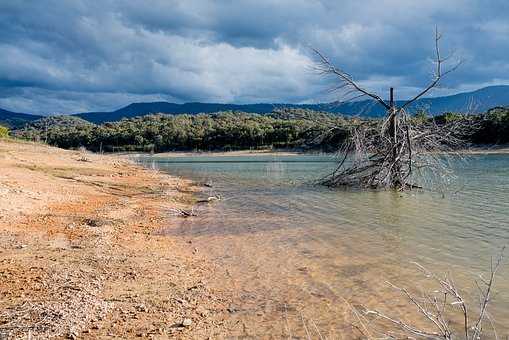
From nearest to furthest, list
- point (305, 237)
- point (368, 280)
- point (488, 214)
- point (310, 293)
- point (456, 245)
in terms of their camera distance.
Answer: point (310, 293) → point (368, 280) → point (456, 245) → point (305, 237) → point (488, 214)

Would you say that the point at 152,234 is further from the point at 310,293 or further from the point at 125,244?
the point at 310,293

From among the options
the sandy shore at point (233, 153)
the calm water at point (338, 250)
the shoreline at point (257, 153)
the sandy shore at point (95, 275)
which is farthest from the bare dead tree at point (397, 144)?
the sandy shore at point (233, 153)

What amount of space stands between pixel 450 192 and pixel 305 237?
10611 mm

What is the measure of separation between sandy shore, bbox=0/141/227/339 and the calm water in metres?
0.67

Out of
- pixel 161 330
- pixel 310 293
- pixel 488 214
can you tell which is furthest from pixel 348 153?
pixel 161 330

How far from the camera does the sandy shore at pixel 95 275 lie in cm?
555

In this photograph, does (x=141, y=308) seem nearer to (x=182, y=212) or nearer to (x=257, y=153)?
(x=182, y=212)

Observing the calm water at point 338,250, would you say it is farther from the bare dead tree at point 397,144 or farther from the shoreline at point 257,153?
the shoreline at point 257,153

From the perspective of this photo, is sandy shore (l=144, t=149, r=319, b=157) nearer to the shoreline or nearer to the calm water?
the shoreline

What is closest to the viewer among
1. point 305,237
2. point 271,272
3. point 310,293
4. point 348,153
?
point 310,293

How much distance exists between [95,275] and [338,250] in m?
5.04

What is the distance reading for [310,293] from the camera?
711 centimetres

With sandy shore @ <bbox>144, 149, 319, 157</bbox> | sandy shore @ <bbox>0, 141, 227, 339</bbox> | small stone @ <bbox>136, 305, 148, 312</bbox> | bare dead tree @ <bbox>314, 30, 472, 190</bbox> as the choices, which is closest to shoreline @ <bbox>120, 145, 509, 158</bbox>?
sandy shore @ <bbox>144, 149, 319, 157</bbox>

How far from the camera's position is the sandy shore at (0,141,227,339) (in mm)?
5555
